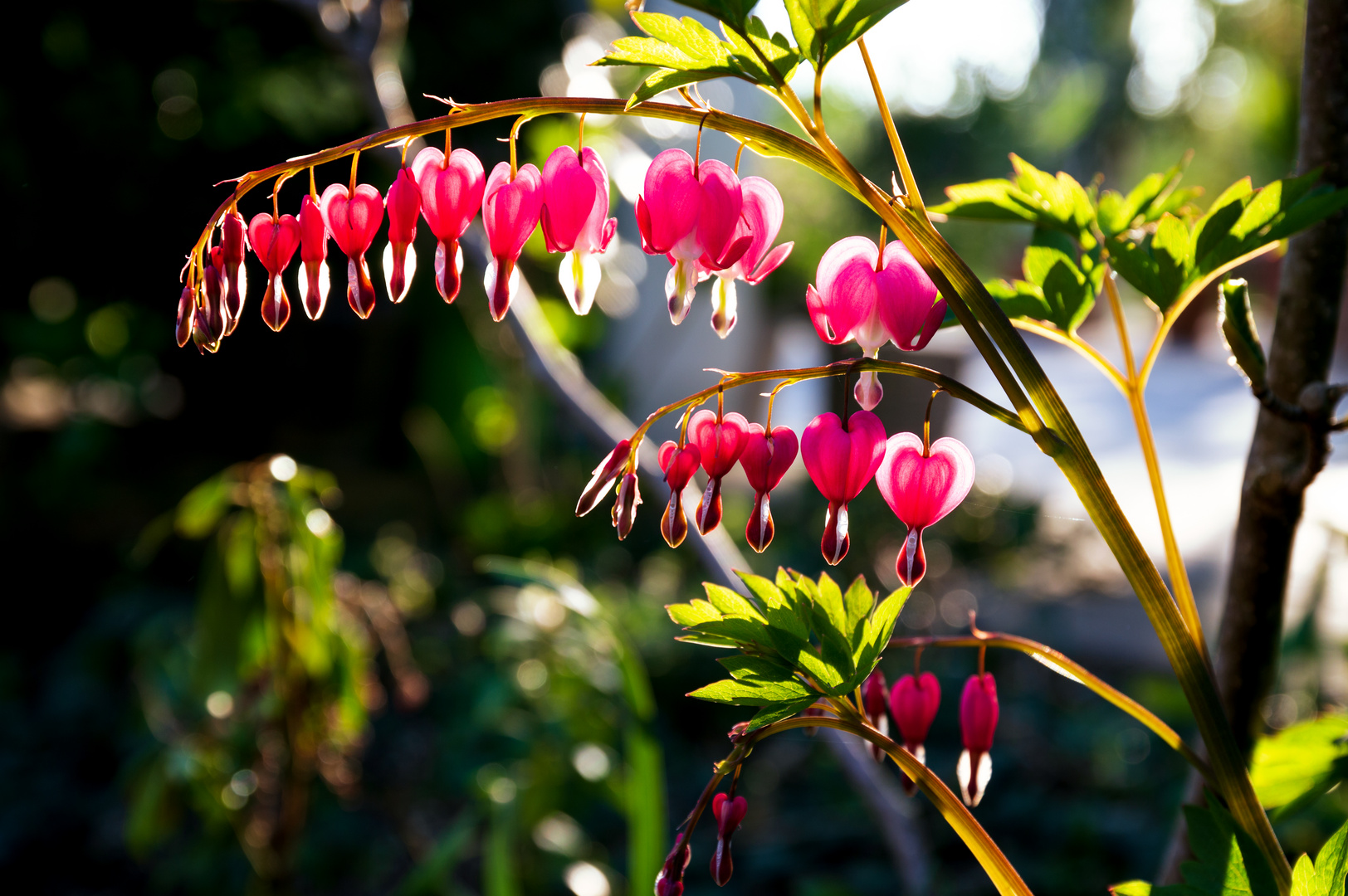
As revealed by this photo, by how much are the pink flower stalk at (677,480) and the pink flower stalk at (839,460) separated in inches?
2.1

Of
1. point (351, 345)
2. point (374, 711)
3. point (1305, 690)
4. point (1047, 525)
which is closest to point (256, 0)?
point (351, 345)

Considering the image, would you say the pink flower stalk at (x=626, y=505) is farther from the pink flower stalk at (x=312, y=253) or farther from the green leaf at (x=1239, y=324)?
the green leaf at (x=1239, y=324)

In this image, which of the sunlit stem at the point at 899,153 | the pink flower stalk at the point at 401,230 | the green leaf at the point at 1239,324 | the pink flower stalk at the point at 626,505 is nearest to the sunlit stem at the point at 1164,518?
the green leaf at the point at 1239,324

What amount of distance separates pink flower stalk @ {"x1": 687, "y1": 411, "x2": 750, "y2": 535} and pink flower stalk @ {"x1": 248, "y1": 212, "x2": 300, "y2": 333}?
206mm

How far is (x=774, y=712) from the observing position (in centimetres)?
42

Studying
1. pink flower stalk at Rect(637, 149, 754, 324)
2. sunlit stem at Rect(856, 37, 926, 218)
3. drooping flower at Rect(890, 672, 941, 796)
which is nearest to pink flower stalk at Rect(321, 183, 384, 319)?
pink flower stalk at Rect(637, 149, 754, 324)

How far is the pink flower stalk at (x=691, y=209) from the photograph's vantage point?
1.34ft

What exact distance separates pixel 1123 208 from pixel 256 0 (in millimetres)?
3871

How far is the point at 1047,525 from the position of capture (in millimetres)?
3395

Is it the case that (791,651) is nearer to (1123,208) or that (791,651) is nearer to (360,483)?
(1123,208)

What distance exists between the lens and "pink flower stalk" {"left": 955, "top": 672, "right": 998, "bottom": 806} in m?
0.48

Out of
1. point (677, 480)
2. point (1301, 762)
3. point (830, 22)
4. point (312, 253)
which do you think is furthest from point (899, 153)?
point (1301, 762)

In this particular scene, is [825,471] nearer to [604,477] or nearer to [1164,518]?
[604,477]

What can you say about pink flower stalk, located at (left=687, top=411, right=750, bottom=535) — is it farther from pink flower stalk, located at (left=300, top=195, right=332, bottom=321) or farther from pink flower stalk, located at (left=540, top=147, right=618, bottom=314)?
pink flower stalk, located at (left=300, top=195, right=332, bottom=321)
